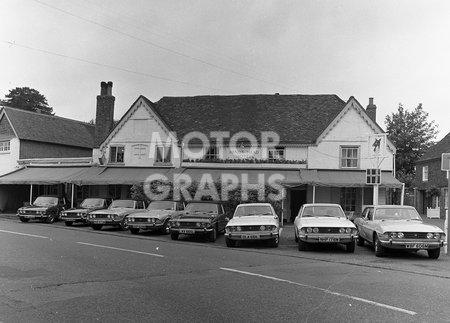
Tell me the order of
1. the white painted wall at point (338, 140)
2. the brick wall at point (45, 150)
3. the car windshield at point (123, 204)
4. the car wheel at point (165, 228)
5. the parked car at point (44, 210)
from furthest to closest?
1. the brick wall at point (45, 150)
2. the white painted wall at point (338, 140)
3. the parked car at point (44, 210)
4. the car windshield at point (123, 204)
5. the car wheel at point (165, 228)

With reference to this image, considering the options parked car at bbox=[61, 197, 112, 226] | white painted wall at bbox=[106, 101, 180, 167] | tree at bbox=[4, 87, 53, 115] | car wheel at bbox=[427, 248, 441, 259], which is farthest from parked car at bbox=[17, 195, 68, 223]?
tree at bbox=[4, 87, 53, 115]

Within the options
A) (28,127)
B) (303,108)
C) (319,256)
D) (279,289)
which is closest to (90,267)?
(279,289)

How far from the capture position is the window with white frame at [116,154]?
3014 cm

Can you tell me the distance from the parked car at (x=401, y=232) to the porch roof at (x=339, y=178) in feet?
34.0

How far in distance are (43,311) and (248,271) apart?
4484 mm

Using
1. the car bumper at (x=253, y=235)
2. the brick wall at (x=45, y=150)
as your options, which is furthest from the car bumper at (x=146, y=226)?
the brick wall at (x=45, y=150)

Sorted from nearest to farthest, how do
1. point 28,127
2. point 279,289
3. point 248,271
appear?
point 279,289
point 248,271
point 28,127

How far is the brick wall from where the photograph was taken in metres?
33.9

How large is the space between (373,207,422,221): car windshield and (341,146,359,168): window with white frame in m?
13.4

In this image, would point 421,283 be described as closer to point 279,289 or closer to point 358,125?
point 279,289

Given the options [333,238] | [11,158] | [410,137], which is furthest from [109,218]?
[410,137]

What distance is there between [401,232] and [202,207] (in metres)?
8.00

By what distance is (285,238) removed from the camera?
17.2 meters

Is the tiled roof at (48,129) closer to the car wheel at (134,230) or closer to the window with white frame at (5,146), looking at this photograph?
the window with white frame at (5,146)
